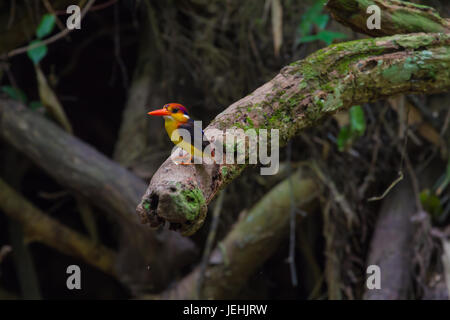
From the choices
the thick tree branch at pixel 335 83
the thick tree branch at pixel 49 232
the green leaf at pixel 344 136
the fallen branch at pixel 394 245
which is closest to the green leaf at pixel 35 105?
the thick tree branch at pixel 49 232

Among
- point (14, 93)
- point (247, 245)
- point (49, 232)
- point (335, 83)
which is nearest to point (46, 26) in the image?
point (14, 93)

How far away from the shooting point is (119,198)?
101 inches

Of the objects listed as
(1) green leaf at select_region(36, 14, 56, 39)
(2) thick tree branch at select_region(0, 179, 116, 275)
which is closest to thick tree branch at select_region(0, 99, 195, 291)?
(2) thick tree branch at select_region(0, 179, 116, 275)

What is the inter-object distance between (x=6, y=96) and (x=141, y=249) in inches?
50.2

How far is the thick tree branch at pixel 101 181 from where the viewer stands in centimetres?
260

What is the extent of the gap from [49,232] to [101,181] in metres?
0.71

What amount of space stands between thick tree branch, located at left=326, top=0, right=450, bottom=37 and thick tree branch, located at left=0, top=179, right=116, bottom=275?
223 centimetres

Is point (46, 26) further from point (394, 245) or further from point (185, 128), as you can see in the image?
point (394, 245)

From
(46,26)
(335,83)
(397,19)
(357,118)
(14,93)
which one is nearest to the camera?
(335,83)

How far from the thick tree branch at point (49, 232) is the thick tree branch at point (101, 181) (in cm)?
34

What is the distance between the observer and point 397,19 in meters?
1.52

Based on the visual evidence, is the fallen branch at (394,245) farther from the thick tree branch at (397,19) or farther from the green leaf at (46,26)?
the green leaf at (46,26)

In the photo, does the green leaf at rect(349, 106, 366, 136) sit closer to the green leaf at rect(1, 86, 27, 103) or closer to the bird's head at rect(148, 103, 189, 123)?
the bird's head at rect(148, 103, 189, 123)

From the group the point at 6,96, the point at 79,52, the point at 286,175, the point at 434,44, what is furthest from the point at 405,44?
the point at 79,52
